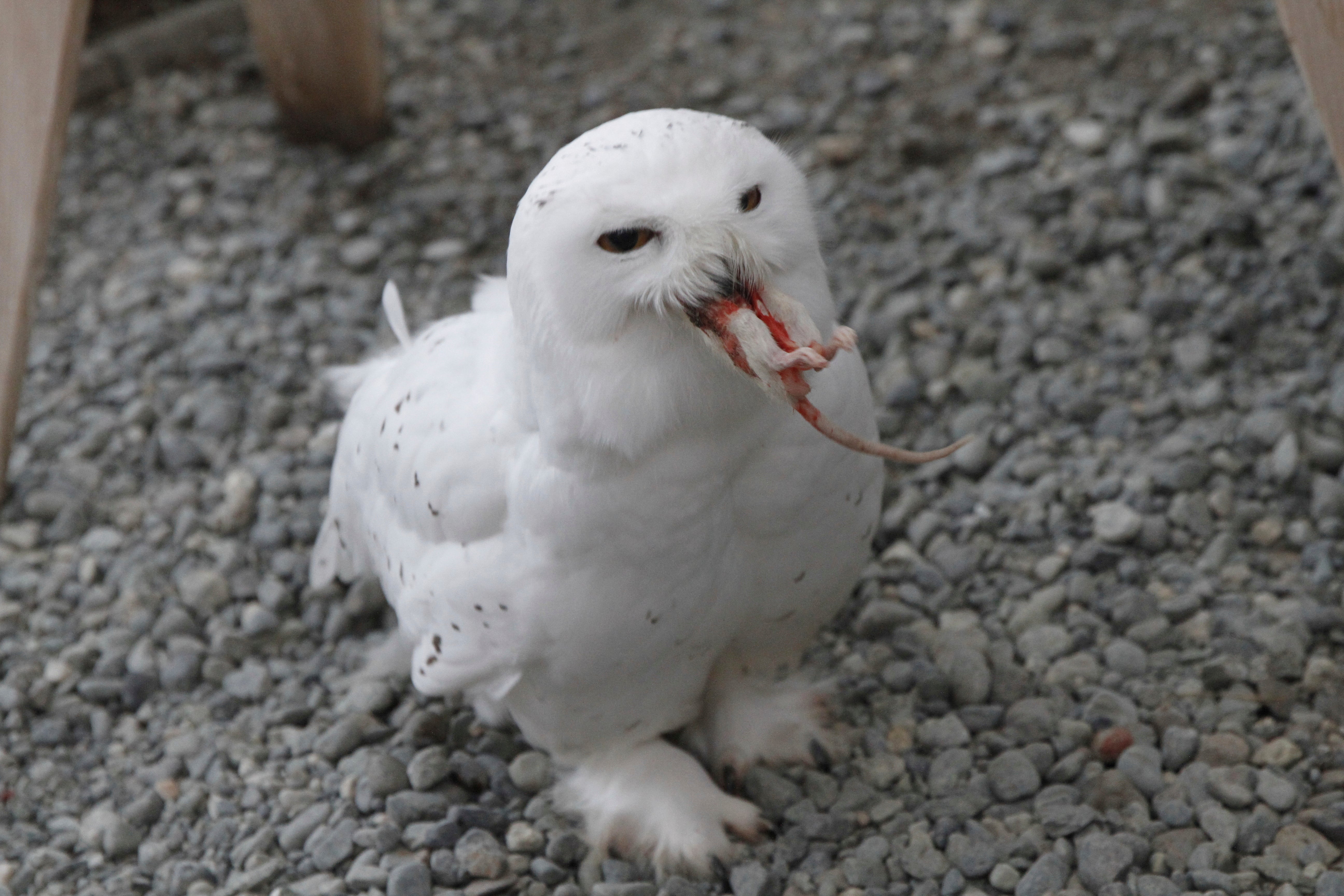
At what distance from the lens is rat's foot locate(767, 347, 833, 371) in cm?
166

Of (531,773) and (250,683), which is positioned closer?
(531,773)

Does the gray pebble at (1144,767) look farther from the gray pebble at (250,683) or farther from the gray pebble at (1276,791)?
the gray pebble at (250,683)

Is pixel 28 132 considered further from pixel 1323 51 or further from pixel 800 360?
pixel 1323 51

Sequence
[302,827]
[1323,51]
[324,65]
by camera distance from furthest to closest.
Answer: [324,65] → [302,827] → [1323,51]

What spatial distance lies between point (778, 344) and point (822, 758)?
1.07 m

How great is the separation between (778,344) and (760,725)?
1040 mm

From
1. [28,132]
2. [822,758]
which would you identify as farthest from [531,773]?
[28,132]

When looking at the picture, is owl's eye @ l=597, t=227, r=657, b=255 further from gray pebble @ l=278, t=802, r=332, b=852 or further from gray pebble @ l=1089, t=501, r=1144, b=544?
gray pebble @ l=1089, t=501, r=1144, b=544

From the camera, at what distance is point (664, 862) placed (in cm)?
238

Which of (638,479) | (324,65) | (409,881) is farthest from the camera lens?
(324,65)

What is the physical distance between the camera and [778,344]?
68.0 inches

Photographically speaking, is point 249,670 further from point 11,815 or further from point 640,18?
point 640,18

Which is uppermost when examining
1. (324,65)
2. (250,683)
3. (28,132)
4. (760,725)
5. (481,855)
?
(28,132)

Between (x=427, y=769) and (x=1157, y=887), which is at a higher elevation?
(x=427, y=769)
